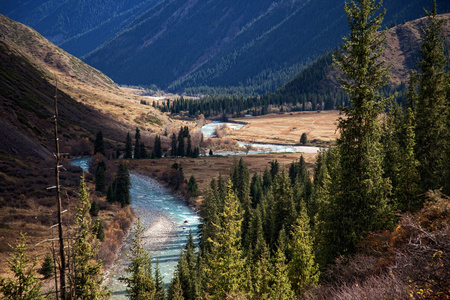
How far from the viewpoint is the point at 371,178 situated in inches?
914

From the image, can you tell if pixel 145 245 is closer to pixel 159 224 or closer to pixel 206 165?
pixel 159 224

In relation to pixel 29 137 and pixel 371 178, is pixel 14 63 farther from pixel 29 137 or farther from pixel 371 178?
pixel 371 178

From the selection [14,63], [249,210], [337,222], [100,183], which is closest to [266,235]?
[249,210]

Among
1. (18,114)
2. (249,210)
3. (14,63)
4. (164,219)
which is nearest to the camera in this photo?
(249,210)

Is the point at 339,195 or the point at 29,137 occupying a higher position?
the point at 29,137

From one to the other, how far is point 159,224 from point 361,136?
209ft

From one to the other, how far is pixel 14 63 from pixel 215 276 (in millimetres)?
189270

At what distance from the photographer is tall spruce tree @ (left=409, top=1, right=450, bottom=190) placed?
105 ft

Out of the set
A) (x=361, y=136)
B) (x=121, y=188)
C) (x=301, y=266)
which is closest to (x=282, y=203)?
(x=301, y=266)

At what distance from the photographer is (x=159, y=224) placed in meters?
79.2

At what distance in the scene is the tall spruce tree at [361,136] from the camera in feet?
74.4

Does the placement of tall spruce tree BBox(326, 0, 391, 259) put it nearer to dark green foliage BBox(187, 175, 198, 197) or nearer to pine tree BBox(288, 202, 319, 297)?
pine tree BBox(288, 202, 319, 297)

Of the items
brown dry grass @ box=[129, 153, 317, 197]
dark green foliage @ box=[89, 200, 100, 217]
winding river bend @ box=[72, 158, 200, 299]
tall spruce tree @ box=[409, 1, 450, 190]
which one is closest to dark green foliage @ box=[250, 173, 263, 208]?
winding river bend @ box=[72, 158, 200, 299]

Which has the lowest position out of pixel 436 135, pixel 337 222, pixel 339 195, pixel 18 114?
pixel 337 222
